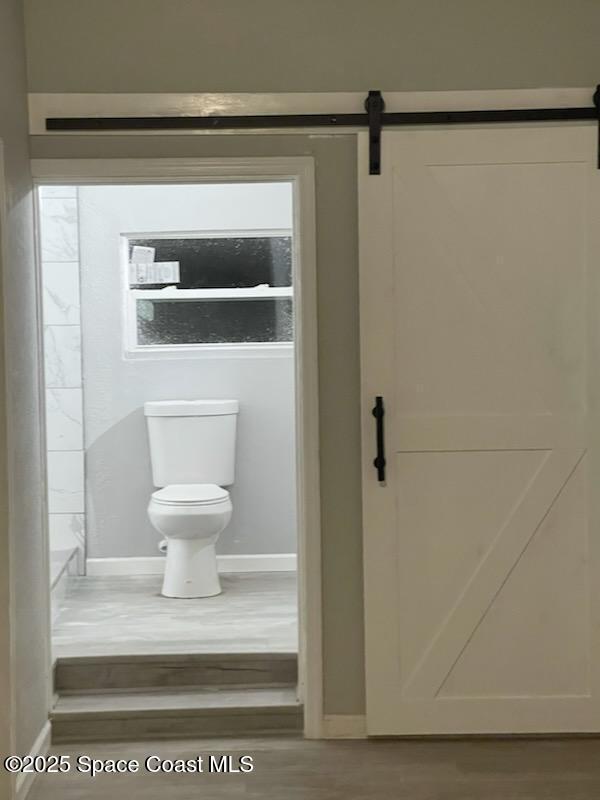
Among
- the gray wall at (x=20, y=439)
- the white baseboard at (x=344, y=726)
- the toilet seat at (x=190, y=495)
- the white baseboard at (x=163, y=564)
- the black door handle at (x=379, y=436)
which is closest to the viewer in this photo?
the gray wall at (x=20, y=439)

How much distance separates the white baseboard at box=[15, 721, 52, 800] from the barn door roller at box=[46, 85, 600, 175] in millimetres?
2009

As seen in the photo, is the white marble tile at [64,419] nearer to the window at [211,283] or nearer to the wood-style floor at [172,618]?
the window at [211,283]

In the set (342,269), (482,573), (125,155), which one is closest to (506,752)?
(482,573)

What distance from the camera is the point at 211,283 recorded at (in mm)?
5031

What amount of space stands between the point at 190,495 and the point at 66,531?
0.82 meters

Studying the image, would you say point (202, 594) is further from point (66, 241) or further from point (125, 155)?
point (125, 155)

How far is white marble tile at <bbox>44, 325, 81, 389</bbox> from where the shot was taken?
4.97m

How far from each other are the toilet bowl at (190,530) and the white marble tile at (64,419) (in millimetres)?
563

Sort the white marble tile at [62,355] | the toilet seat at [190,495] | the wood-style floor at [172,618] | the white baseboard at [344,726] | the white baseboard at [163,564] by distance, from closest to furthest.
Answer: the white baseboard at [344,726] → the wood-style floor at [172,618] → the toilet seat at [190,495] → the white marble tile at [62,355] → the white baseboard at [163,564]

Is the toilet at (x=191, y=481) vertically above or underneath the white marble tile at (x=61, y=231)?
underneath

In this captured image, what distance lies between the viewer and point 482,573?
3391 mm

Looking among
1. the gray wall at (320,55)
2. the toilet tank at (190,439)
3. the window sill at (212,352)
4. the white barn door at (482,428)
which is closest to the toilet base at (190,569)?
the toilet tank at (190,439)

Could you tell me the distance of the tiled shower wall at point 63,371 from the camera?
16.2ft

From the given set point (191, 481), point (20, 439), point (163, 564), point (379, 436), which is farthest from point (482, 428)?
point (163, 564)
